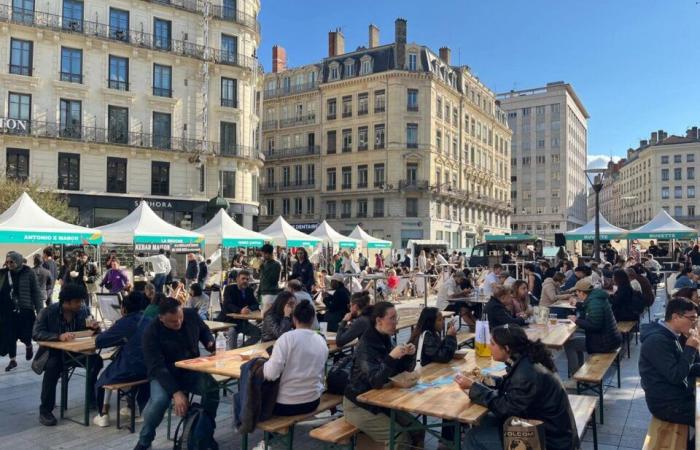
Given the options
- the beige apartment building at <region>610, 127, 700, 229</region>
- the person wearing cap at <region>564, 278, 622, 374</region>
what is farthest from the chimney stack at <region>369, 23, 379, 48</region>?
the beige apartment building at <region>610, 127, 700, 229</region>

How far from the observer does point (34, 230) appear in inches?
544

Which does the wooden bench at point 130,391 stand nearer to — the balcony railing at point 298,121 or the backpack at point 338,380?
the backpack at point 338,380

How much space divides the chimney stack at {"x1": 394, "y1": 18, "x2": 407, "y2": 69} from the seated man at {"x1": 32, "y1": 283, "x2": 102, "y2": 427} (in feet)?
148

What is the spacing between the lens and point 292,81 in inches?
2160

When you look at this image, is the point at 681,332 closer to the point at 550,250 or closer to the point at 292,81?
the point at 550,250

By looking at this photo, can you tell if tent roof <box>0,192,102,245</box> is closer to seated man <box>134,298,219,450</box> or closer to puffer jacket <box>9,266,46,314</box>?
puffer jacket <box>9,266,46,314</box>

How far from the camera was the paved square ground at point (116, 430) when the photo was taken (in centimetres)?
561

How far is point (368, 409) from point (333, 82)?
162 ft

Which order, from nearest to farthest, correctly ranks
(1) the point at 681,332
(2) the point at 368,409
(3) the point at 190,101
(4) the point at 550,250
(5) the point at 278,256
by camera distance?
1. (2) the point at 368,409
2. (1) the point at 681,332
3. (5) the point at 278,256
4. (3) the point at 190,101
5. (4) the point at 550,250

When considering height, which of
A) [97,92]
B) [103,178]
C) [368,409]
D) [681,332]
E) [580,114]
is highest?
[580,114]

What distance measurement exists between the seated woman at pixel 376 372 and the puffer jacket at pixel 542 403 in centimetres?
108

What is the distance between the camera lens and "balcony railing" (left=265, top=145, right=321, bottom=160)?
52.9 metres

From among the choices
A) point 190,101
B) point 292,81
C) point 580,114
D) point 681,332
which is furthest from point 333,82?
point 580,114

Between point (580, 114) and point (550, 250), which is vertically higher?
point (580, 114)
